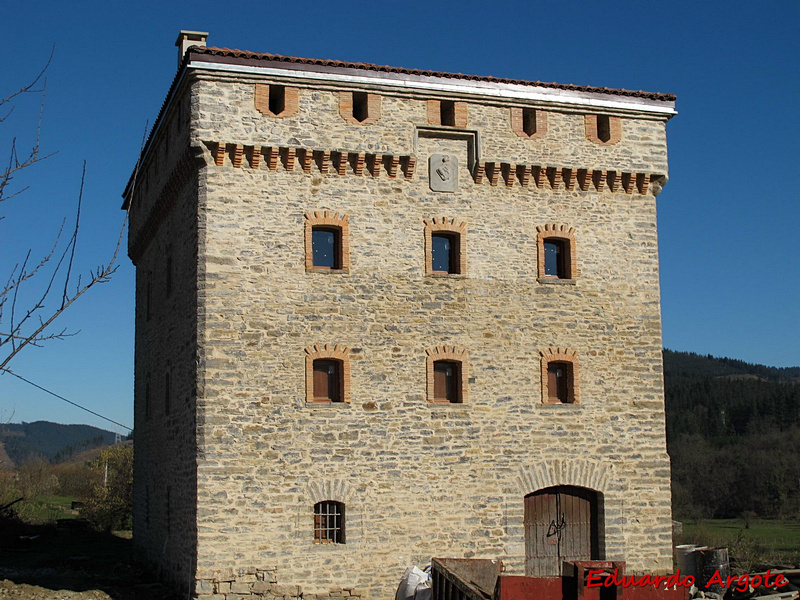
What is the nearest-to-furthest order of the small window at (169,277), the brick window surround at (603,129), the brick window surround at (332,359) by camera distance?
1. the brick window surround at (332,359)
2. the brick window surround at (603,129)
3. the small window at (169,277)

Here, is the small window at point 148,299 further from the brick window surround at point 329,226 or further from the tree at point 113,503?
the tree at point 113,503

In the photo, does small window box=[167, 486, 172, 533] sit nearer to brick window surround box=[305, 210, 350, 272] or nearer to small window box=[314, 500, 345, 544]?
small window box=[314, 500, 345, 544]

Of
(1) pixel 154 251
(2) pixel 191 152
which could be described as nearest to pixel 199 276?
(2) pixel 191 152

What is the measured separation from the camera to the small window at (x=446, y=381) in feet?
57.2

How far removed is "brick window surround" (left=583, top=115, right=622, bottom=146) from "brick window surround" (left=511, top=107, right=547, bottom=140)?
1018 mm

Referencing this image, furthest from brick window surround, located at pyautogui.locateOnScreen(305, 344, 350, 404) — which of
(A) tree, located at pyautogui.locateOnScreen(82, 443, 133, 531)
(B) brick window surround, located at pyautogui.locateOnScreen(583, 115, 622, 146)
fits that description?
(A) tree, located at pyautogui.locateOnScreen(82, 443, 133, 531)

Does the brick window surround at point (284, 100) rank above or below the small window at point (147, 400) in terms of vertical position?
above

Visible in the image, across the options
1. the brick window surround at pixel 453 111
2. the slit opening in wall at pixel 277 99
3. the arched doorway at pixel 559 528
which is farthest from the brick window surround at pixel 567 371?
the slit opening in wall at pixel 277 99

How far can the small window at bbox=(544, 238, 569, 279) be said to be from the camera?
18.5 metres

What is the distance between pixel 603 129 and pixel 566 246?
2811 mm

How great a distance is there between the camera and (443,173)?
17906mm

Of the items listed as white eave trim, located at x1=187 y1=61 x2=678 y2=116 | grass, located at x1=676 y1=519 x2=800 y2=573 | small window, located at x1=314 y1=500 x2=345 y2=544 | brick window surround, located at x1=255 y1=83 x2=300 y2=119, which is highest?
white eave trim, located at x1=187 y1=61 x2=678 y2=116

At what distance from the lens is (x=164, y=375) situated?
19562mm

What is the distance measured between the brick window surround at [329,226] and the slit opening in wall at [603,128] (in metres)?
6.09
